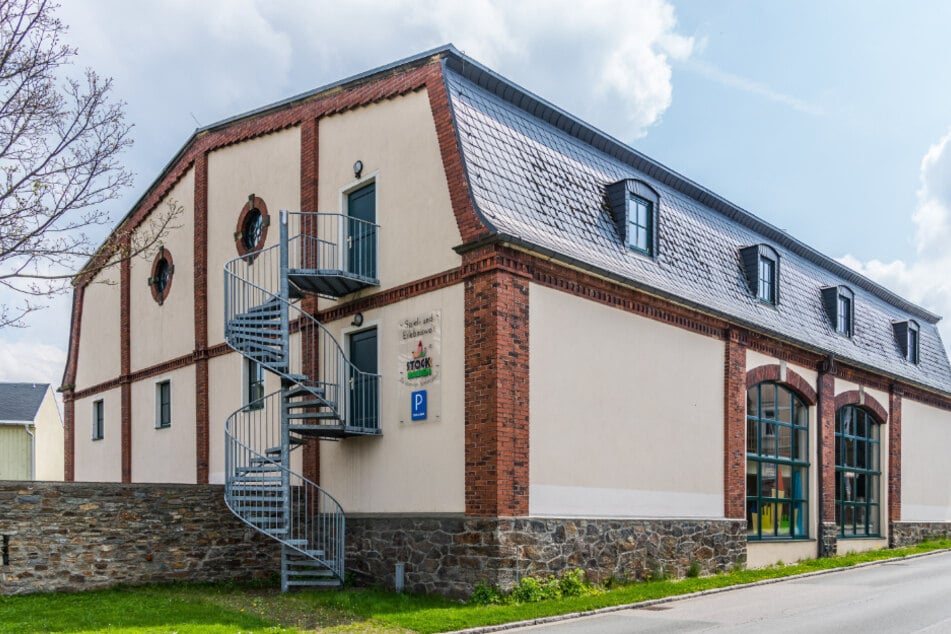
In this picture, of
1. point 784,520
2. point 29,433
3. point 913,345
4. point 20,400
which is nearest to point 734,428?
point 784,520

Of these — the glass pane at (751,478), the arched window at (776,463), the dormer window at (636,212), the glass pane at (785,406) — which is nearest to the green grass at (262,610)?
the glass pane at (751,478)

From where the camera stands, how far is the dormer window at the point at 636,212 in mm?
17094

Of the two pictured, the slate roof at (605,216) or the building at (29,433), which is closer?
the slate roof at (605,216)

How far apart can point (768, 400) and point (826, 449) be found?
2783 mm

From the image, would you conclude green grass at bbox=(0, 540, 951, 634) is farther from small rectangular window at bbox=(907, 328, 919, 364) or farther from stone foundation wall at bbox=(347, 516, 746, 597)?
small rectangular window at bbox=(907, 328, 919, 364)

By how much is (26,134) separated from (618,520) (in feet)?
35.0

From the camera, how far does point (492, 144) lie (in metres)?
15.1

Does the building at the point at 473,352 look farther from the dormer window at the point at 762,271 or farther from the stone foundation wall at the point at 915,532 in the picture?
the stone foundation wall at the point at 915,532

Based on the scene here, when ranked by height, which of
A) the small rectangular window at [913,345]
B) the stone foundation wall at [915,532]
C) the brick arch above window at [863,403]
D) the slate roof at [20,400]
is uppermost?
the small rectangular window at [913,345]

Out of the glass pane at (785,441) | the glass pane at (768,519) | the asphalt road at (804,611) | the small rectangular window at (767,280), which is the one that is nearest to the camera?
the asphalt road at (804,611)

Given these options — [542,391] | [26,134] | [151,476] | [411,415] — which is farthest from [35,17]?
[151,476]

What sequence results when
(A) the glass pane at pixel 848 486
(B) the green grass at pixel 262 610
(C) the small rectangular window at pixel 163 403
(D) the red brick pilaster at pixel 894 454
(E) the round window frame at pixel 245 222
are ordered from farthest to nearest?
(D) the red brick pilaster at pixel 894 454 → (A) the glass pane at pixel 848 486 → (C) the small rectangular window at pixel 163 403 → (E) the round window frame at pixel 245 222 → (B) the green grass at pixel 262 610

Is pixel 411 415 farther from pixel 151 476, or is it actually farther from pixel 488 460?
pixel 151 476

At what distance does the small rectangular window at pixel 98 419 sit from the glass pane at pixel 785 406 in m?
18.0
